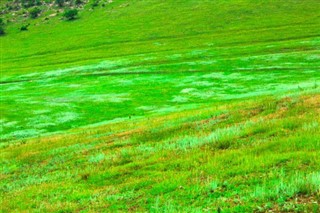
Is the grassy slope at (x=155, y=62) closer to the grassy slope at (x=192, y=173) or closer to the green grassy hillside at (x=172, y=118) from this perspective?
the green grassy hillside at (x=172, y=118)

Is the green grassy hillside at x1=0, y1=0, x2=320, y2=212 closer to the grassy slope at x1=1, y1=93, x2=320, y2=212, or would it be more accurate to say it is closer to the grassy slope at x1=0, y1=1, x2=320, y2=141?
the grassy slope at x1=1, y1=93, x2=320, y2=212

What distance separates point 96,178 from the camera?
15.3m

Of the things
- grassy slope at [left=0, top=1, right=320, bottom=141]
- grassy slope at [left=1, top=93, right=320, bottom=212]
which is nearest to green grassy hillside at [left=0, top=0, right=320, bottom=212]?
grassy slope at [left=1, top=93, right=320, bottom=212]

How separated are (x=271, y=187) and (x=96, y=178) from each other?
770 centimetres

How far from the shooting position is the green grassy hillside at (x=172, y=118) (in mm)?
11719

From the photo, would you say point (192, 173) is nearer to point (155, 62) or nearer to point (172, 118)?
point (172, 118)

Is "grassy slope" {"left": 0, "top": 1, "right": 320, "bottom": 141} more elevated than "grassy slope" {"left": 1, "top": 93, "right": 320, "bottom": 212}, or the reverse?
"grassy slope" {"left": 1, "top": 93, "right": 320, "bottom": 212}

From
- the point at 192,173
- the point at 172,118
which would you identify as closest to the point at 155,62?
the point at 172,118

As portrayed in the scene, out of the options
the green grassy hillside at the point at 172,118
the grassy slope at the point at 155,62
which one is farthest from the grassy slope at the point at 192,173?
the grassy slope at the point at 155,62

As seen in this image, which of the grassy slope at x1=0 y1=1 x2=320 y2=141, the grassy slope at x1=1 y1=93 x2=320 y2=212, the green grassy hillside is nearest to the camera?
the grassy slope at x1=1 y1=93 x2=320 y2=212

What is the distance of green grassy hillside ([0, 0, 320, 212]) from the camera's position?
11719mm

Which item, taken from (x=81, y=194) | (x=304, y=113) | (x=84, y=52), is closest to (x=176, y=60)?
(x=84, y=52)

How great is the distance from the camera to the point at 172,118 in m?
33.7

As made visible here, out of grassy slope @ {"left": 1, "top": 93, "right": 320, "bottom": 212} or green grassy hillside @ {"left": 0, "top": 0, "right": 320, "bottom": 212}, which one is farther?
green grassy hillside @ {"left": 0, "top": 0, "right": 320, "bottom": 212}
